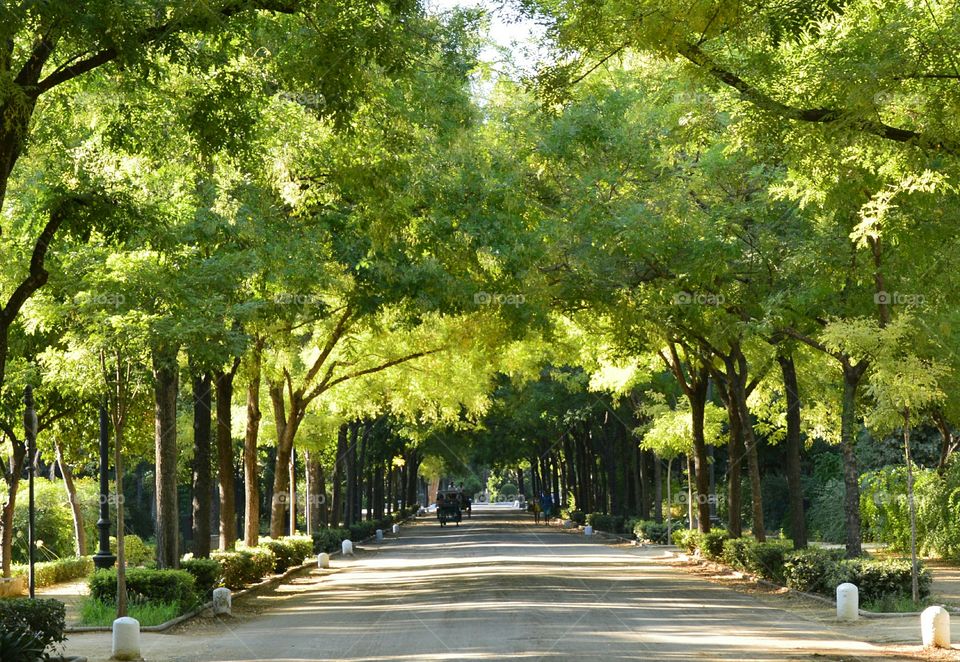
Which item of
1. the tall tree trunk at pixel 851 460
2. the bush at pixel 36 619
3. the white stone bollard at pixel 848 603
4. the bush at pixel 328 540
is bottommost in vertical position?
the bush at pixel 328 540

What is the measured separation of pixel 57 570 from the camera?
29.6 metres

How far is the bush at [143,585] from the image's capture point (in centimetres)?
1991

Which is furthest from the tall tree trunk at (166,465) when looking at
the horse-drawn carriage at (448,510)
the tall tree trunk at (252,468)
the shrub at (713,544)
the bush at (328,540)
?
the horse-drawn carriage at (448,510)

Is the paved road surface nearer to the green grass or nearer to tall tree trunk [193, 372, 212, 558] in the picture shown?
the green grass

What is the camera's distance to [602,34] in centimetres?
1198

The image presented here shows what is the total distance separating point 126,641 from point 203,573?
7.00 metres

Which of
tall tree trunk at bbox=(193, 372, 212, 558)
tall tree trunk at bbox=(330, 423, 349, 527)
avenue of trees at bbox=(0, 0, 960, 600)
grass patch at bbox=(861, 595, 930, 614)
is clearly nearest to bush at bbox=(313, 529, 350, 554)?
tall tree trunk at bbox=(330, 423, 349, 527)

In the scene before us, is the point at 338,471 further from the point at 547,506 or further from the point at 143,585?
the point at 547,506

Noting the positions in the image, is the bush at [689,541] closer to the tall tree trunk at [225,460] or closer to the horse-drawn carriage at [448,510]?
the tall tree trunk at [225,460]

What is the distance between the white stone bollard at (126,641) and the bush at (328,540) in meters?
25.3

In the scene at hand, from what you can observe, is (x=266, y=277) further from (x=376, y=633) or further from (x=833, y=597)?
(x=833, y=597)

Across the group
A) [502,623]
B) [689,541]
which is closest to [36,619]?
[502,623]

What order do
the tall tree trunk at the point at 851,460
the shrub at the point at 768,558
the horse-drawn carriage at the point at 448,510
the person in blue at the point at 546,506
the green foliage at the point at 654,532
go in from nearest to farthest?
the tall tree trunk at the point at 851,460 → the shrub at the point at 768,558 → the green foliage at the point at 654,532 → the horse-drawn carriage at the point at 448,510 → the person in blue at the point at 546,506

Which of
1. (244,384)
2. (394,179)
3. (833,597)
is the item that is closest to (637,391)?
(244,384)
